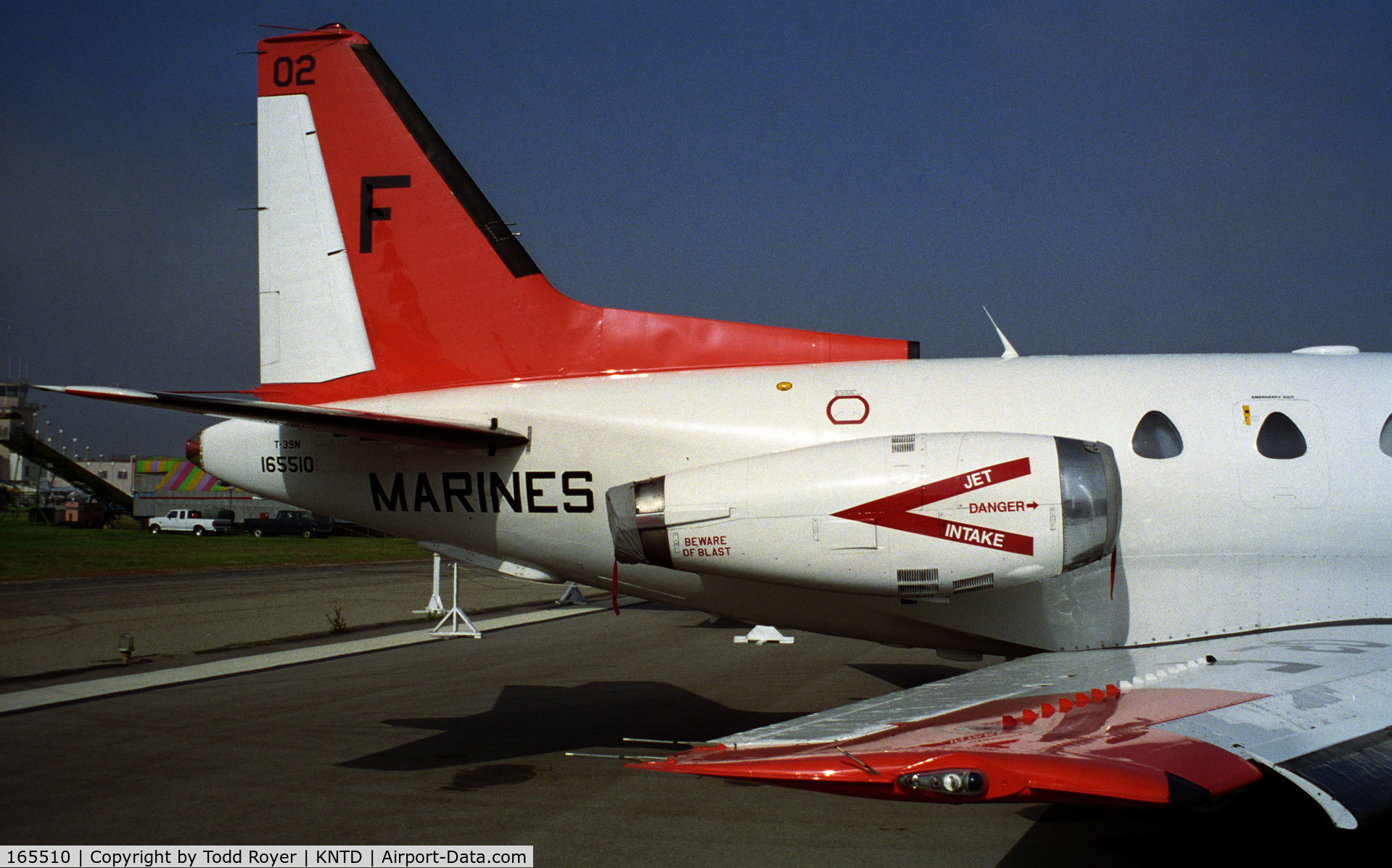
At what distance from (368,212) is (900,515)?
17.3 ft

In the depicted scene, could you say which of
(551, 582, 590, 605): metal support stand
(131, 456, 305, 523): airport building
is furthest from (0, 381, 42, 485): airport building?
(551, 582, 590, 605): metal support stand

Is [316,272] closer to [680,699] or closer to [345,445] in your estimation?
[345,445]

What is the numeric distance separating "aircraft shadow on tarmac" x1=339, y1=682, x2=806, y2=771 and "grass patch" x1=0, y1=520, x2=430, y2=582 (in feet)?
79.0

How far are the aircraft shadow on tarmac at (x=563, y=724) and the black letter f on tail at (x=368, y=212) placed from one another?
436 centimetres

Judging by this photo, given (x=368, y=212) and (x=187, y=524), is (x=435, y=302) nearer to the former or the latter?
(x=368, y=212)

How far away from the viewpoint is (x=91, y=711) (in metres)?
10.1

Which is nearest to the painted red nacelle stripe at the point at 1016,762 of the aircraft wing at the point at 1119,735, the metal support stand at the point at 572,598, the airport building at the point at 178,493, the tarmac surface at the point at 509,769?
the aircraft wing at the point at 1119,735

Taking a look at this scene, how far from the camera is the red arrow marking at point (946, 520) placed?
572 centimetres

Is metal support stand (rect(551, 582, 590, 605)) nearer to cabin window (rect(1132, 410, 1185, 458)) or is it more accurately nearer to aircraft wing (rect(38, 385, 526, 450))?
aircraft wing (rect(38, 385, 526, 450))

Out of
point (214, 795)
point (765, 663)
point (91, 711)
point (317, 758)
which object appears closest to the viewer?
point (214, 795)

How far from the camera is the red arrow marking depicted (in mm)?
5719

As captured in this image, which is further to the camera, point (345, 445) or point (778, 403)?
point (345, 445)

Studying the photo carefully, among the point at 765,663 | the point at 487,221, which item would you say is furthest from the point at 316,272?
the point at 765,663

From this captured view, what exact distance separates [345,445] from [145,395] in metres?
1.97
